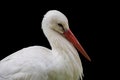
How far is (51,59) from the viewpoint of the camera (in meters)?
3.83

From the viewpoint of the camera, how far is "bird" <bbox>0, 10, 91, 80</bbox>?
12.4 feet

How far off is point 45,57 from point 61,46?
18 centimetres

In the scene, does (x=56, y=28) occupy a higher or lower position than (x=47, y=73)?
higher

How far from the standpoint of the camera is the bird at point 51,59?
377 centimetres

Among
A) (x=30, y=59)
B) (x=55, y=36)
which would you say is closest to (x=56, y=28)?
(x=55, y=36)

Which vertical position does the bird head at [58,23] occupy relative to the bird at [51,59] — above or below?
above

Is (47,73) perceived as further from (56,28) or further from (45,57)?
(56,28)

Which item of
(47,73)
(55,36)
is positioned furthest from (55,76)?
(55,36)

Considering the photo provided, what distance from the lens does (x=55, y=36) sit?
3.91m

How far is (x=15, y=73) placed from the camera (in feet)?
12.4

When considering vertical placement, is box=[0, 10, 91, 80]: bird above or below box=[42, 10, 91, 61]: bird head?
below

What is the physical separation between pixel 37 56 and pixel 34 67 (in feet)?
0.37

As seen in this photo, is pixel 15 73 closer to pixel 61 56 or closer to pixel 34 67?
pixel 34 67

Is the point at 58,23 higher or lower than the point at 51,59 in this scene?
higher
